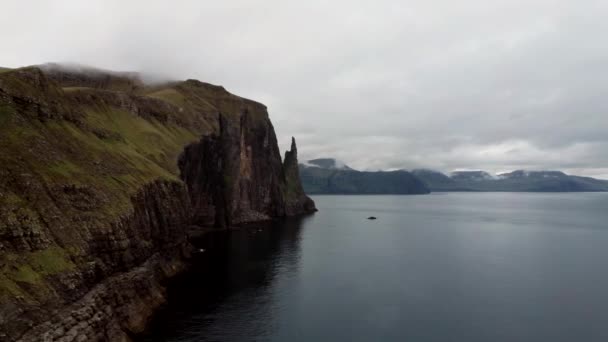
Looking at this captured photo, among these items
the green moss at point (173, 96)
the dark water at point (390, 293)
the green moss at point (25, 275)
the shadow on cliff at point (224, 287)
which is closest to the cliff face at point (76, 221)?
the green moss at point (25, 275)

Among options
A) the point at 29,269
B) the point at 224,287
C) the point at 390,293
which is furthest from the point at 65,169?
the point at 390,293

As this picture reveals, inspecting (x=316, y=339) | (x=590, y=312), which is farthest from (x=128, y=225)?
(x=590, y=312)

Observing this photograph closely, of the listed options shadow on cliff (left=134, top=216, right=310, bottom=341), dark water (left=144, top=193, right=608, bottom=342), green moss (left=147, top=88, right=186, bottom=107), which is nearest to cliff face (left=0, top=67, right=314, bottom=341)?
shadow on cliff (left=134, top=216, right=310, bottom=341)

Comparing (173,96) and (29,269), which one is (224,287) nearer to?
(29,269)

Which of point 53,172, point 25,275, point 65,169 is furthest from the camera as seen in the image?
point 65,169

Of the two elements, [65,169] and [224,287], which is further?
[224,287]

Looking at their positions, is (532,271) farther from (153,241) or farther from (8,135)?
(8,135)

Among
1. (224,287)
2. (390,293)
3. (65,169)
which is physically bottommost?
(390,293)
